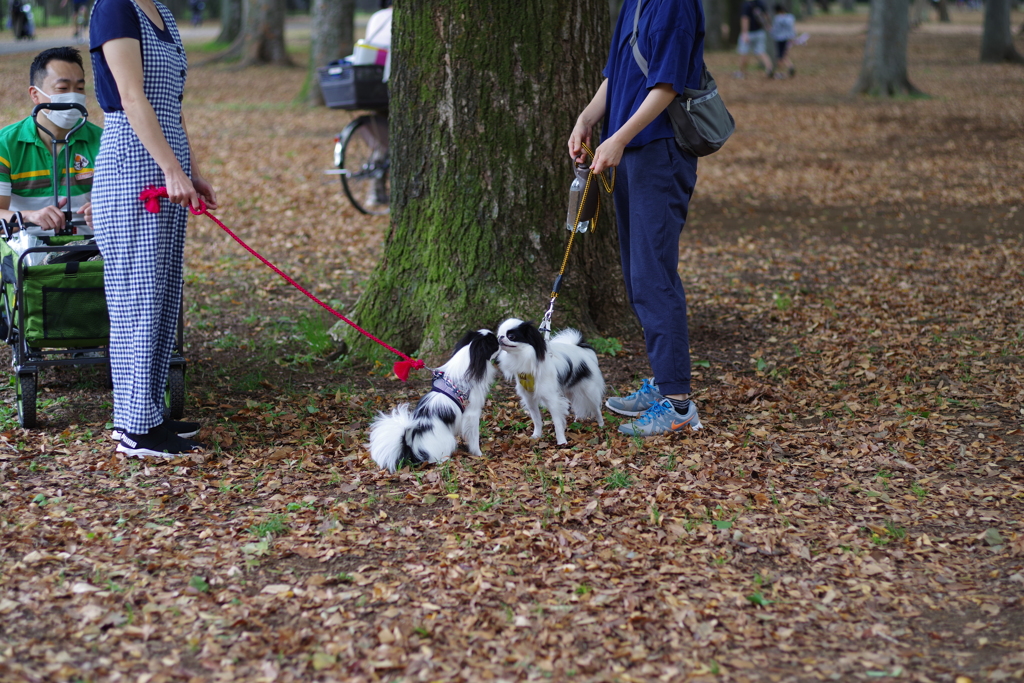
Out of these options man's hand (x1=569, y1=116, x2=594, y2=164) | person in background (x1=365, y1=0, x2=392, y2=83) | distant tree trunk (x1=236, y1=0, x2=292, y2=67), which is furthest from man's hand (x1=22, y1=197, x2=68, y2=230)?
distant tree trunk (x1=236, y1=0, x2=292, y2=67)

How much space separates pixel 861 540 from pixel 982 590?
45 cm

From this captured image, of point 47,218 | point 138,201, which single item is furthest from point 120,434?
point 47,218

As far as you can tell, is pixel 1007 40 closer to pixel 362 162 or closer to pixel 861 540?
pixel 362 162

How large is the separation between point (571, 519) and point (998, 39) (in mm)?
25264

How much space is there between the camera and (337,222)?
30.2ft

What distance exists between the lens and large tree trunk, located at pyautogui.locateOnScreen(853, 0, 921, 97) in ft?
56.6

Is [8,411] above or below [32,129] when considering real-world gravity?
below

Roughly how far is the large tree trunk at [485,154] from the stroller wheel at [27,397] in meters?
1.90

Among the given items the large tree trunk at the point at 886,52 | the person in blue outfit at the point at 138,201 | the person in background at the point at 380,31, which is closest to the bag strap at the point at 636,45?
the person in blue outfit at the point at 138,201

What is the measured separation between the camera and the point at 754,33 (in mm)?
22625

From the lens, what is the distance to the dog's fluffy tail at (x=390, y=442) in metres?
4.05

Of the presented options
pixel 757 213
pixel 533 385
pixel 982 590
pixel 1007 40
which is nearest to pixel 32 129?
pixel 533 385

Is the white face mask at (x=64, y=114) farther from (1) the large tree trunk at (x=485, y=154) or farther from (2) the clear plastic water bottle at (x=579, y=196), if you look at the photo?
(2) the clear plastic water bottle at (x=579, y=196)

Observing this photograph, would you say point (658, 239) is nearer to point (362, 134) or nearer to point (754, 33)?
point (362, 134)
